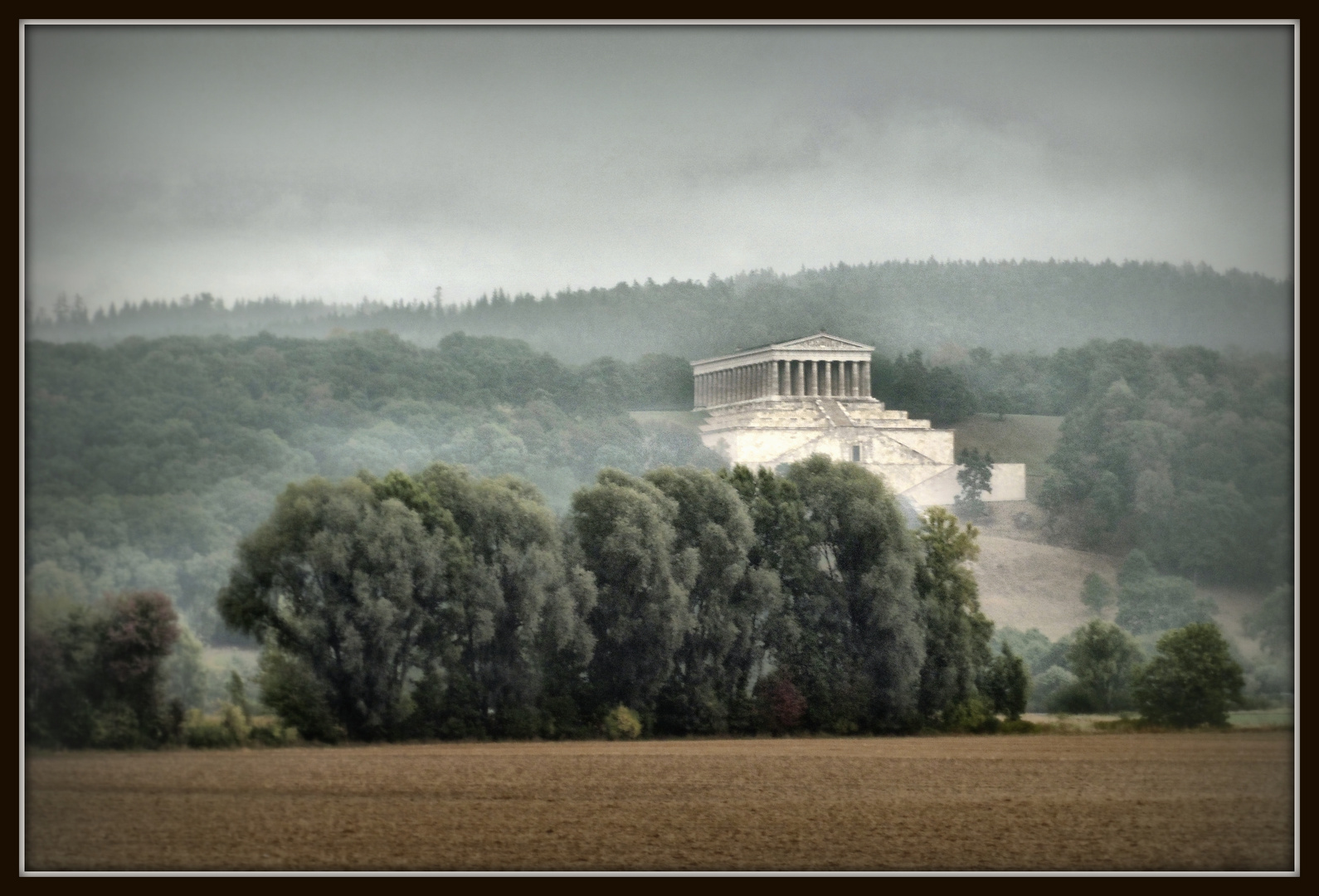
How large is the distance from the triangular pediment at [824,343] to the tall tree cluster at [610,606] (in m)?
19.7

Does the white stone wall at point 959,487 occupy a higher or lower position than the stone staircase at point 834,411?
lower

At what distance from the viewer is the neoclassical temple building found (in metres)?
59.8

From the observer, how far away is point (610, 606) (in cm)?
3647

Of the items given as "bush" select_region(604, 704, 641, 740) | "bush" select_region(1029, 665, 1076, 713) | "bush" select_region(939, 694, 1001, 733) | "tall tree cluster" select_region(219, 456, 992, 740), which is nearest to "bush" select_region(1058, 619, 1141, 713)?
"bush" select_region(1029, 665, 1076, 713)

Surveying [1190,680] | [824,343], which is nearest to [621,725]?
[1190,680]

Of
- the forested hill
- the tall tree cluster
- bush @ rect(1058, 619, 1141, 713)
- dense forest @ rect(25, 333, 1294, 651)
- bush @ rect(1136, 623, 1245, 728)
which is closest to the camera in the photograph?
dense forest @ rect(25, 333, 1294, 651)

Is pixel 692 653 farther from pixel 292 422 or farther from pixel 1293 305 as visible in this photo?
pixel 1293 305

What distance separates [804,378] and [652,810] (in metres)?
36.7

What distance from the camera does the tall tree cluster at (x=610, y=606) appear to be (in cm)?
3291

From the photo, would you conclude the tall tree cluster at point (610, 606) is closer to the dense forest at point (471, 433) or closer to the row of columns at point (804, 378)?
the dense forest at point (471, 433)

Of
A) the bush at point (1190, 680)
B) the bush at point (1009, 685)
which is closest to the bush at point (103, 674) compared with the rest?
the bush at point (1009, 685)

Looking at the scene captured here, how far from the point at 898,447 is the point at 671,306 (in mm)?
14445

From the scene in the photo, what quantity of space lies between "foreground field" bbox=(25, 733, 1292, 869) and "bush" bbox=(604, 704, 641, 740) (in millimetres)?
2500

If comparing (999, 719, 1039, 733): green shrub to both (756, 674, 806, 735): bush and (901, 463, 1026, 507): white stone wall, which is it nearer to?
(756, 674, 806, 735): bush
